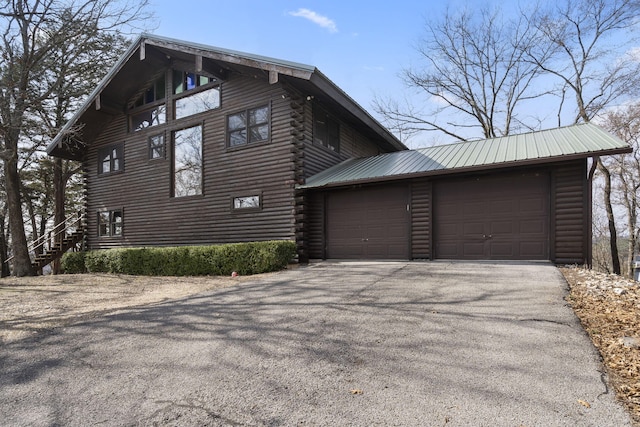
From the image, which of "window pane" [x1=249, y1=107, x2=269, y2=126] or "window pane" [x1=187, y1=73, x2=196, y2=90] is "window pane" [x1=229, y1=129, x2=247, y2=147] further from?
"window pane" [x1=187, y1=73, x2=196, y2=90]

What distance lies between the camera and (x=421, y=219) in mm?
10016

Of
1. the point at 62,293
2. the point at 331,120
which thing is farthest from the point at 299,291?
the point at 331,120

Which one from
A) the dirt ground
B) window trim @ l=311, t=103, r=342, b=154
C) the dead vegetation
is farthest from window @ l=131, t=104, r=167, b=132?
the dead vegetation

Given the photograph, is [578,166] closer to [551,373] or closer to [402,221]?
[402,221]

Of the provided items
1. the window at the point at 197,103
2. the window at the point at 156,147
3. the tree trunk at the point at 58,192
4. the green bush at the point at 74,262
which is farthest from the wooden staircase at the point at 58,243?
the window at the point at 197,103

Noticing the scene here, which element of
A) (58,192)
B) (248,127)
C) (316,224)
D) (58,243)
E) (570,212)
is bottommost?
(58,243)

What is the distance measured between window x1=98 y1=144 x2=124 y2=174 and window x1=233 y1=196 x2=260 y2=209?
22.1ft

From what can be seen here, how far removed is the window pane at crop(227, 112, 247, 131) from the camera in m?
12.0

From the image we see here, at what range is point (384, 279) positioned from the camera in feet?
23.2

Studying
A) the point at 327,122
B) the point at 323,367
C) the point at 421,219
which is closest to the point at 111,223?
the point at 327,122

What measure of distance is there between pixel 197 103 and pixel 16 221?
7547mm

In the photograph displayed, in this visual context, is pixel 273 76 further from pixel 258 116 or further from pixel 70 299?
pixel 70 299

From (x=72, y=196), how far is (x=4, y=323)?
23402 mm

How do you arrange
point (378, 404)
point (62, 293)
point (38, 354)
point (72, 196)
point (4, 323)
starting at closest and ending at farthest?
point (378, 404) < point (38, 354) < point (4, 323) < point (62, 293) < point (72, 196)
